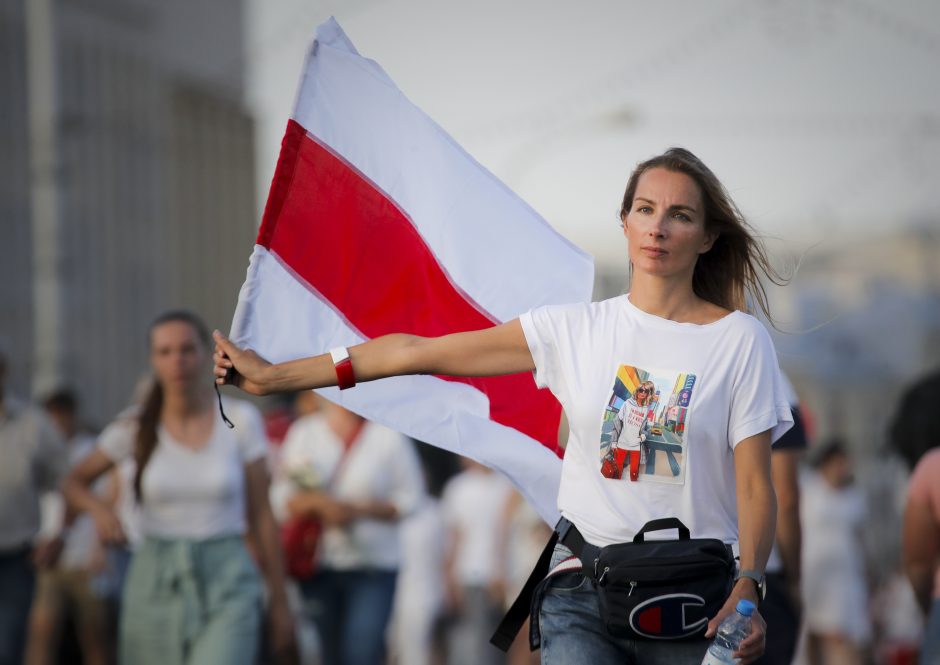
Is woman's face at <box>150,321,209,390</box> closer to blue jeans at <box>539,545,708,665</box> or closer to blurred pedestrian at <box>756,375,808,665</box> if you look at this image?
blurred pedestrian at <box>756,375,808,665</box>

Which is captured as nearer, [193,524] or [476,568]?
[193,524]

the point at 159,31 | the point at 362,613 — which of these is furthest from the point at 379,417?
the point at 159,31

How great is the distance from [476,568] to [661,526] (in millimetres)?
9304

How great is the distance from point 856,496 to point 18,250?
2780 centimetres

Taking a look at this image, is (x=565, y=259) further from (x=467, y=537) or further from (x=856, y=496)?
(x=856, y=496)

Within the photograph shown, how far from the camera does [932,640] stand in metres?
5.70

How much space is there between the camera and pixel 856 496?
1410cm

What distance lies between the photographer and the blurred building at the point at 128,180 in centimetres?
3800

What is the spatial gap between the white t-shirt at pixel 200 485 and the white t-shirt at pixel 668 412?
321 centimetres

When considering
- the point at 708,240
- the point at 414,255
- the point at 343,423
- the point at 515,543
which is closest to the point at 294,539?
the point at 343,423

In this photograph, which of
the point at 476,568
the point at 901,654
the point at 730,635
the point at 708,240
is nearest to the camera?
the point at 730,635

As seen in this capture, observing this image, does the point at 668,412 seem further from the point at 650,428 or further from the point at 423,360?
the point at 423,360

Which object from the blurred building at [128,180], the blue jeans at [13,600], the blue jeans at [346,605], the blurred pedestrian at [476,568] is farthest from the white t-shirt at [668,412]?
the blurred building at [128,180]

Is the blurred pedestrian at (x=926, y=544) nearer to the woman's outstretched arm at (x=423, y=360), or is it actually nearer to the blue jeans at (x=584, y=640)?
the blue jeans at (x=584, y=640)
